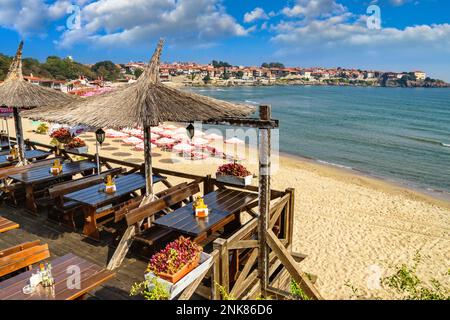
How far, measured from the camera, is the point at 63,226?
7.22 metres

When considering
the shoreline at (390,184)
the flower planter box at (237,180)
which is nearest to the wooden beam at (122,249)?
the flower planter box at (237,180)

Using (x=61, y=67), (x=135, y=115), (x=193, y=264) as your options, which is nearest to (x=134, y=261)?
(x=193, y=264)

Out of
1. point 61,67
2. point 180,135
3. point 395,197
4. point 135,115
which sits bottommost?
point 395,197

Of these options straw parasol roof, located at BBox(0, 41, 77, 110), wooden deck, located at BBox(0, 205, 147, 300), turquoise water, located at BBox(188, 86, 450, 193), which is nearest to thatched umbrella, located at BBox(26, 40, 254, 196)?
wooden deck, located at BBox(0, 205, 147, 300)

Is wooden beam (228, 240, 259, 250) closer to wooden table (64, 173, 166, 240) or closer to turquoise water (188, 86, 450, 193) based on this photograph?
wooden table (64, 173, 166, 240)

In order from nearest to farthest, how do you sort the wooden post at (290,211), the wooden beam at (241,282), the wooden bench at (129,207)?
the wooden beam at (241,282)
the wooden bench at (129,207)
the wooden post at (290,211)

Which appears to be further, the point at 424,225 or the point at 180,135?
the point at 180,135

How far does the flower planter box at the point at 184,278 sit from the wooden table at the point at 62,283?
62 cm

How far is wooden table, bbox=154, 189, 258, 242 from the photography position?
5.54 m

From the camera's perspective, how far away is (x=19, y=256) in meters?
4.49

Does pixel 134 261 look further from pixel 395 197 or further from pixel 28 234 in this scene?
pixel 395 197

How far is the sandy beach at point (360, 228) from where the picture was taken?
9297 millimetres

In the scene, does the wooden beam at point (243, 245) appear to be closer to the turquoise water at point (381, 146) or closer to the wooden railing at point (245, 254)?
the wooden railing at point (245, 254)
